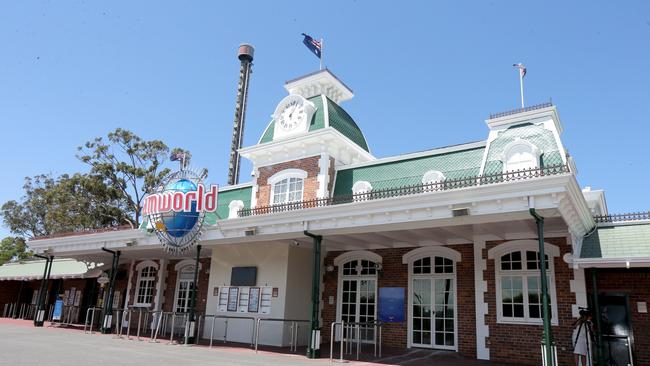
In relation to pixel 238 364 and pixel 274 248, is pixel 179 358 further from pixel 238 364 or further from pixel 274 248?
pixel 274 248

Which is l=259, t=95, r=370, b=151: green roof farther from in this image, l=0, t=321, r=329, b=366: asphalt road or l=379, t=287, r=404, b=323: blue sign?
l=0, t=321, r=329, b=366: asphalt road

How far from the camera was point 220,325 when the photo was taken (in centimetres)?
1602

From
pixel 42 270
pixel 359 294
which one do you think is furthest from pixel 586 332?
pixel 42 270

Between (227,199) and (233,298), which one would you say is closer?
(233,298)

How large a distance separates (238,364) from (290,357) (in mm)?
2296

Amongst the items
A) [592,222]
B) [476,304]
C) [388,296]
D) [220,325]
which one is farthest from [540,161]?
[220,325]

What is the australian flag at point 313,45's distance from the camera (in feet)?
61.0

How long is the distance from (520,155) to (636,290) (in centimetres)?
398

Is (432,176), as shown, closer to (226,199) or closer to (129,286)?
(226,199)

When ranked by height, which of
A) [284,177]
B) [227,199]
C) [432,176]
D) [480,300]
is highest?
[284,177]

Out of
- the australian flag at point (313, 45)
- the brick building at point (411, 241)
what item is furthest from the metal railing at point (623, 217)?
the australian flag at point (313, 45)

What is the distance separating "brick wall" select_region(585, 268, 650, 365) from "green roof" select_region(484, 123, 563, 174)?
9.42 ft

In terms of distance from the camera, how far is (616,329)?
10289mm

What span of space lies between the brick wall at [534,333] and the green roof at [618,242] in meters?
0.69
